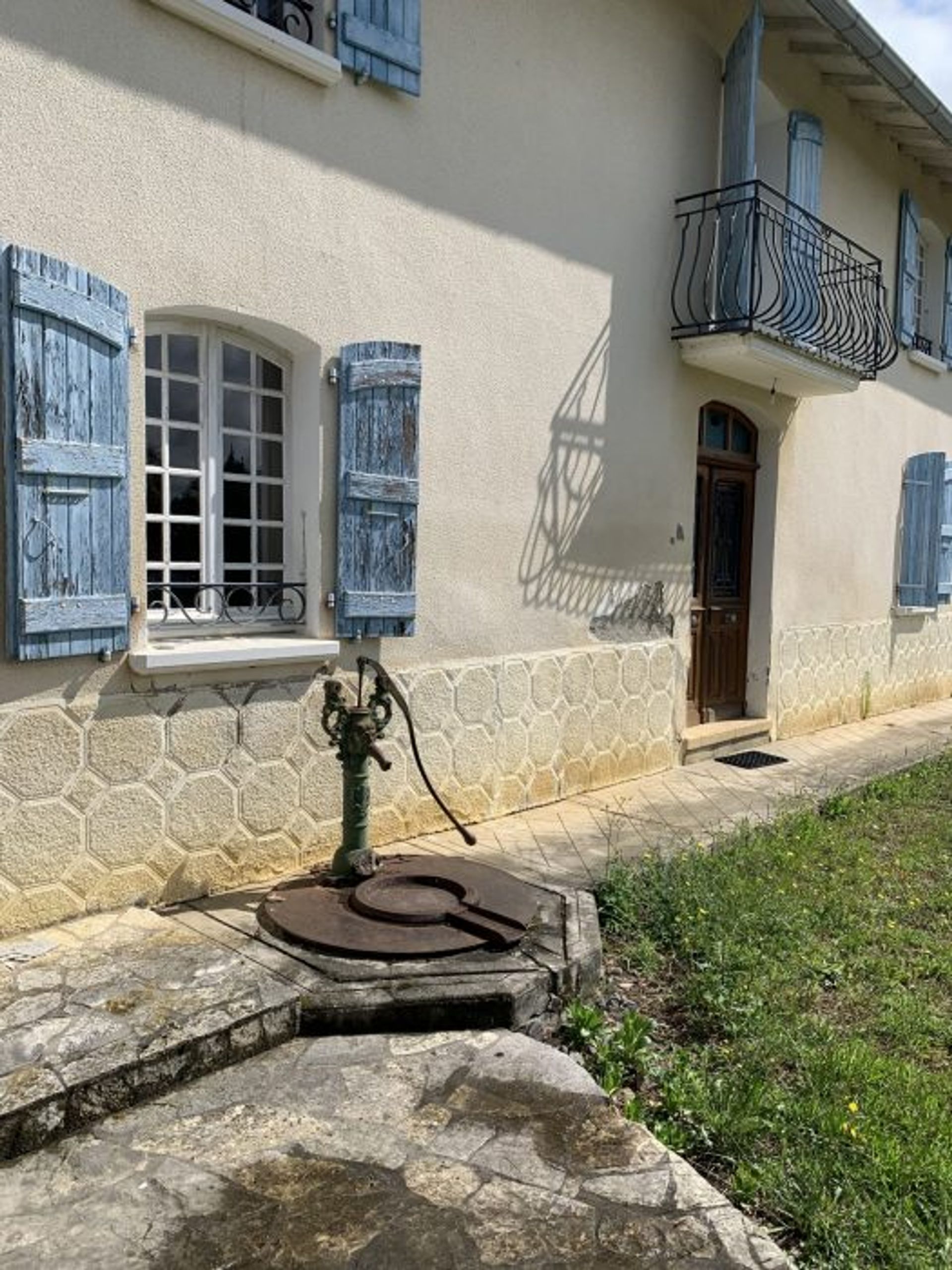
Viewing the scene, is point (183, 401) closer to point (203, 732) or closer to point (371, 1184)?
point (203, 732)

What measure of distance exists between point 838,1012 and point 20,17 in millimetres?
4584

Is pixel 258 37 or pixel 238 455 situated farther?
pixel 238 455

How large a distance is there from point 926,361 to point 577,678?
661 centimetres

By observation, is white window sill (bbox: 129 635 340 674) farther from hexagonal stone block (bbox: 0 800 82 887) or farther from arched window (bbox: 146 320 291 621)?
hexagonal stone block (bbox: 0 800 82 887)

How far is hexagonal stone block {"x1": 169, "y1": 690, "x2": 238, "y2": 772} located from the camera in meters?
4.10

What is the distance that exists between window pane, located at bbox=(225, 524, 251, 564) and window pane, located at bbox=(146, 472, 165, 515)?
354 millimetres

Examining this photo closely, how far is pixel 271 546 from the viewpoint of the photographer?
4.78 meters

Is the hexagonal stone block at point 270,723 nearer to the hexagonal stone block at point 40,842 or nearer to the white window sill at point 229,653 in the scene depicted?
the white window sill at point 229,653

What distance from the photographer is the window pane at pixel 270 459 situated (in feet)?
15.4

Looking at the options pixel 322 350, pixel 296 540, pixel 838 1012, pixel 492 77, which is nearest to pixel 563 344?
pixel 492 77

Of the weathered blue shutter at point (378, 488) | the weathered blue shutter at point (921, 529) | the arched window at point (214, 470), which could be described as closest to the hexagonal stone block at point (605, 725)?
the weathered blue shutter at point (378, 488)

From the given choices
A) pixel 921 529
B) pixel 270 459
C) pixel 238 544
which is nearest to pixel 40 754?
pixel 238 544

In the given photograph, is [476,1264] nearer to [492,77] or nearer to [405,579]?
[405,579]

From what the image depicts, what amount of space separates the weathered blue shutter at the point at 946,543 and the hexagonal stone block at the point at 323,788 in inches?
333
